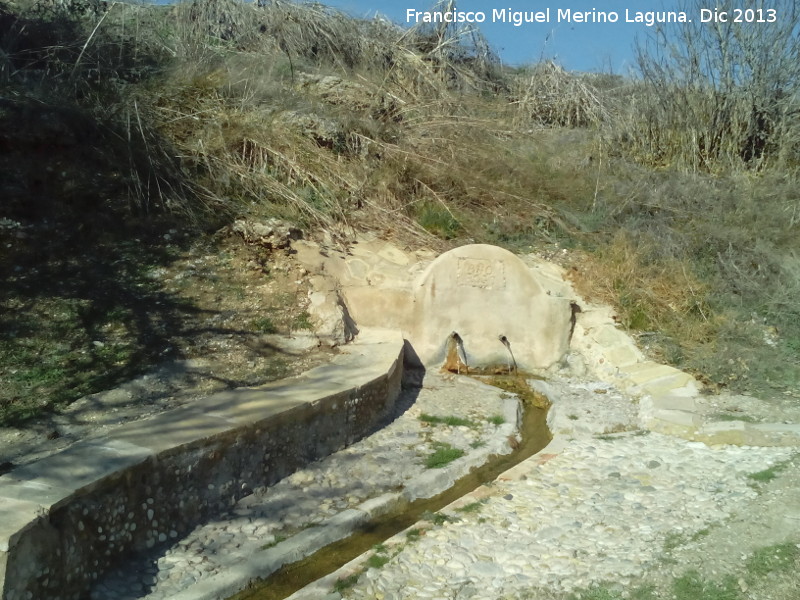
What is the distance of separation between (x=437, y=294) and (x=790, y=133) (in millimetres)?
6928

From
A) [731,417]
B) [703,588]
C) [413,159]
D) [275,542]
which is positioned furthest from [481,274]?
[703,588]

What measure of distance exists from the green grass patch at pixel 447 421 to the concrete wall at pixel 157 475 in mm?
734

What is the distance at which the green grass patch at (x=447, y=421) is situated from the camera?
7062mm

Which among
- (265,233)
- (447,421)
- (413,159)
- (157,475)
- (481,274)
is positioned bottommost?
(447,421)

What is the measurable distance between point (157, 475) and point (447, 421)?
10.7 feet

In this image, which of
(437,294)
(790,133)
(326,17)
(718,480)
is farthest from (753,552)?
(326,17)

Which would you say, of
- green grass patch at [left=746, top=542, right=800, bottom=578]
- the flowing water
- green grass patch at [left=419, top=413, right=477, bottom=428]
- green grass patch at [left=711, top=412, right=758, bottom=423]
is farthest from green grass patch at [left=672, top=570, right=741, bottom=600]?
green grass patch at [left=419, top=413, right=477, bottom=428]

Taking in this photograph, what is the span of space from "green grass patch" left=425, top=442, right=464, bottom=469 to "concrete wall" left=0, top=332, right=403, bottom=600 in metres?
0.64

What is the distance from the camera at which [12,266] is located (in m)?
7.23

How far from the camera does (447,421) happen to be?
711 cm

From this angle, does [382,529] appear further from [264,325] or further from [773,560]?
[264,325]

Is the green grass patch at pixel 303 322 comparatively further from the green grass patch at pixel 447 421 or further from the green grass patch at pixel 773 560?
the green grass patch at pixel 773 560

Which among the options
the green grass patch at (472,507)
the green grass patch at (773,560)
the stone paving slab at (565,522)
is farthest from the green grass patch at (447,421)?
the green grass patch at (773,560)

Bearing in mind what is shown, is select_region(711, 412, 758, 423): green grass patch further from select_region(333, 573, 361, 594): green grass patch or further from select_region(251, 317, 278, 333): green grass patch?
select_region(251, 317, 278, 333): green grass patch
